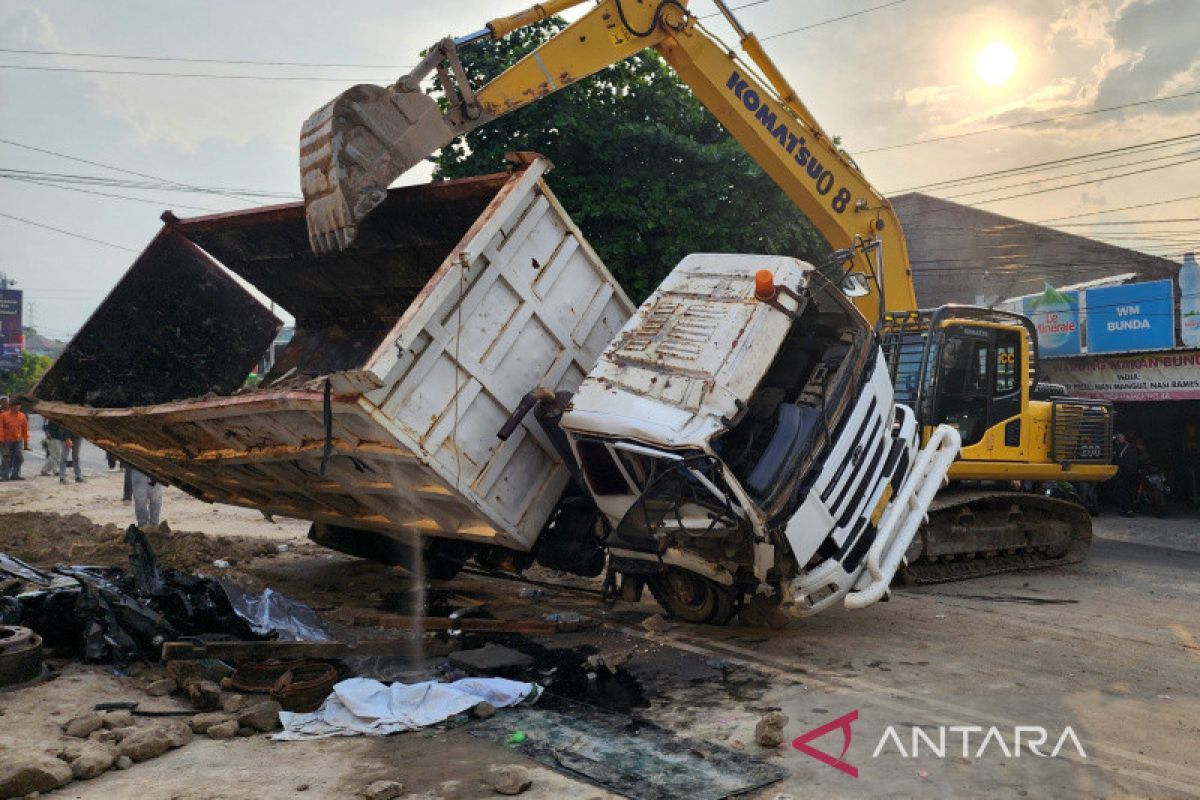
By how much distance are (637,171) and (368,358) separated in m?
6.40

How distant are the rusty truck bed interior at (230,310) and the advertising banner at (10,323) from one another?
1622 inches

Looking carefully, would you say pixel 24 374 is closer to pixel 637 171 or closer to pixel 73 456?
pixel 73 456

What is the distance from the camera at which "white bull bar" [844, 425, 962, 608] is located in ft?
19.4

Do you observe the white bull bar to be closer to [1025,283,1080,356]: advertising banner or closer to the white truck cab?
the white truck cab

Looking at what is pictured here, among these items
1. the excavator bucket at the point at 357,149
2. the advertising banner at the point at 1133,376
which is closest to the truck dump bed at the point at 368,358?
the excavator bucket at the point at 357,149

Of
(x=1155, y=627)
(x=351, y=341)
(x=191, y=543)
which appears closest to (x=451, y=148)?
(x=351, y=341)

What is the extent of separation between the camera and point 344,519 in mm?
7453

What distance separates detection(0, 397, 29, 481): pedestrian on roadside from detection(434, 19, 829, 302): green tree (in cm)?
1051

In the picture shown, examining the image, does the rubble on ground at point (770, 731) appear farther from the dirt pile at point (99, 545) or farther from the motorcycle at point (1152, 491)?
the motorcycle at point (1152, 491)

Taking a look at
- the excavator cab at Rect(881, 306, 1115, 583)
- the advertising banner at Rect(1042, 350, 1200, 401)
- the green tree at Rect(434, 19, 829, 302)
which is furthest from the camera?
the advertising banner at Rect(1042, 350, 1200, 401)

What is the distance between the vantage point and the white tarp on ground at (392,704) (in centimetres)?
452

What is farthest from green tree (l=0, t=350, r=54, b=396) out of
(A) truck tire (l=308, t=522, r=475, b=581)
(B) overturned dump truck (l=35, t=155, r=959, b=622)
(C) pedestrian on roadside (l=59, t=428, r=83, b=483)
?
(B) overturned dump truck (l=35, t=155, r=959, b=622)

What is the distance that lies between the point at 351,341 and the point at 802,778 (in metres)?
5.62

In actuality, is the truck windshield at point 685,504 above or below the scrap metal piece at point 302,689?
above
